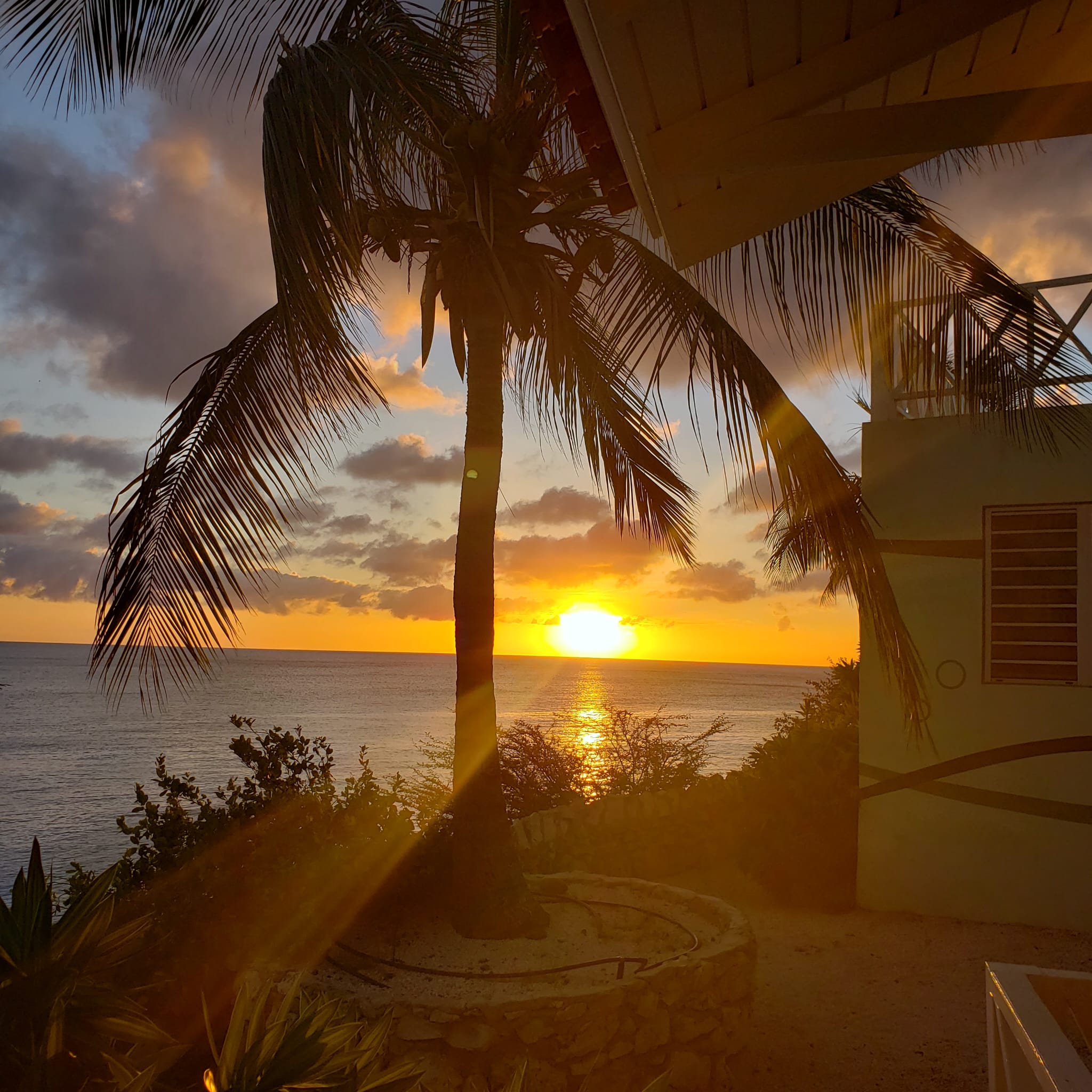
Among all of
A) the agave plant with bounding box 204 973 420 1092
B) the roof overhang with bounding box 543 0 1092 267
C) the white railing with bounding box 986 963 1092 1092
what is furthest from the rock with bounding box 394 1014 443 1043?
the roof overhang with bounding box 543 0 1092 267

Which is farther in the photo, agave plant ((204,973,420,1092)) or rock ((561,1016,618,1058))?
rock ((561,1016,618,1058))

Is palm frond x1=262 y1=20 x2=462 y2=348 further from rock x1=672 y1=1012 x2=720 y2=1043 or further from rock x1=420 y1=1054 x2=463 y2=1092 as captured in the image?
rock x1=672 y1=1012 x2=720 y2=1043

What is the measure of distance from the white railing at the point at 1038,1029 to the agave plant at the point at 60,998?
6.33ft

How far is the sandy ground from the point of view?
427 centimetres

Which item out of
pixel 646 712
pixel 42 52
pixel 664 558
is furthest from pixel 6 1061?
pixel 646 712

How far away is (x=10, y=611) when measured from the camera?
18609 millimetres

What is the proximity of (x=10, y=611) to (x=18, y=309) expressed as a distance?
1234 centimetres

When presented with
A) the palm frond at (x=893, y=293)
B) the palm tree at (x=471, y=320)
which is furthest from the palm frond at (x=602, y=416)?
the palm frond at (x=893, y=293)

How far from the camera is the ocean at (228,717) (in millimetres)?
23953

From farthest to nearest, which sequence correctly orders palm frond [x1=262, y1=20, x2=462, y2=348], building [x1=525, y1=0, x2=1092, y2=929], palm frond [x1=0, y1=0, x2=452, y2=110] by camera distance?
building [x1=525, y1=0, x2=1092, y2=929] → palm frond [x1=0, y1=0, x2=452, y2=110] → palm frond [x1=262, y1=20, x2=462, y2=348]

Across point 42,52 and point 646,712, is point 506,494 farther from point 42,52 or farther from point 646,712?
point 646,712

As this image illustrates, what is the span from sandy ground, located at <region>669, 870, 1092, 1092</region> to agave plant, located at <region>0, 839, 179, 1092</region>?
10.7ft

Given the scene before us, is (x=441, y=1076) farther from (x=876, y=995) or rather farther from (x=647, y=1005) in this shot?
(x=876, y=995)

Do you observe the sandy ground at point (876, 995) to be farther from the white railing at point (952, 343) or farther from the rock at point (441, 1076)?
the white railing at point (952, 343)
